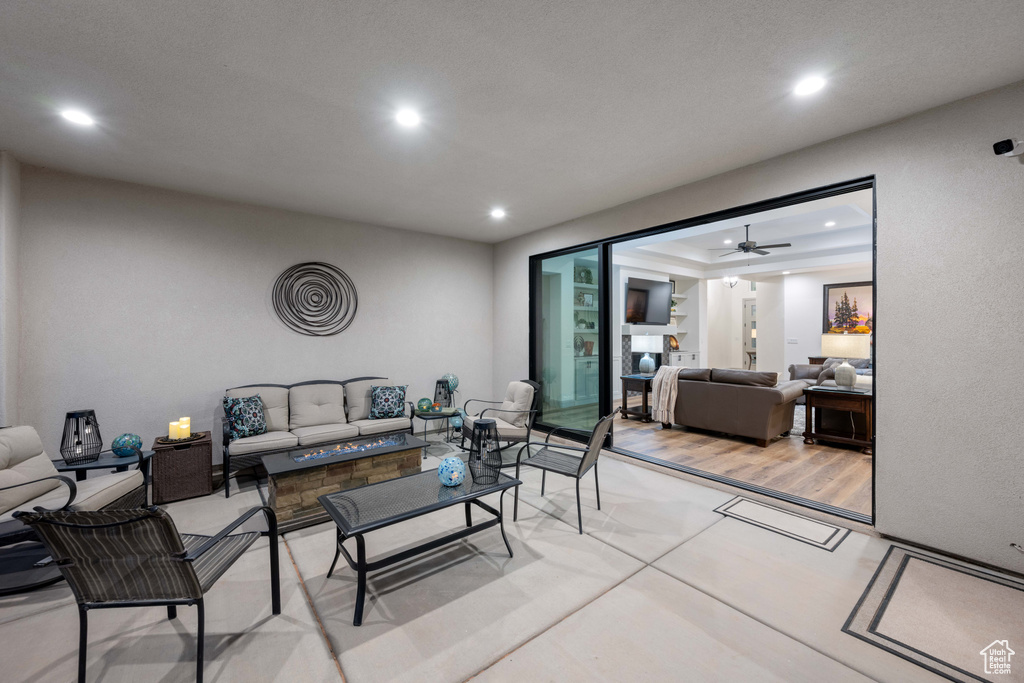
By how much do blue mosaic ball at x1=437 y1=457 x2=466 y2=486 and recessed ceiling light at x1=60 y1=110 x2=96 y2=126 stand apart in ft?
10.3

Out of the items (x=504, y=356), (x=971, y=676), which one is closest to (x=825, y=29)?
(x=971, y=676)

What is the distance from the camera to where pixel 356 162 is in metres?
3.32

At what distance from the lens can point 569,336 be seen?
17.3 feet

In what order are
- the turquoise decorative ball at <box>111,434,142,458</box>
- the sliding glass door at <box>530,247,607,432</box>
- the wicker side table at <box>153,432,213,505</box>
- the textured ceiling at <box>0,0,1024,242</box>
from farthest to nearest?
the sliding glass door at <box>530,247,607,432</box>, the wicker side table at <box>153,432,213,505</box>, the turquoise decorative ball at <box>111,434,142,458</box>, the textured ceiling at <box>0,0,1024,242</box>

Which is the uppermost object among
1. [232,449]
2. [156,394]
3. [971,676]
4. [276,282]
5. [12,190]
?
[12,190]

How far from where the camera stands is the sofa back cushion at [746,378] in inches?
187

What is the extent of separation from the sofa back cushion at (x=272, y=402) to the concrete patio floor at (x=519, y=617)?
5.40ft

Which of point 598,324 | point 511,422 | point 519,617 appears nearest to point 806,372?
point 598,324

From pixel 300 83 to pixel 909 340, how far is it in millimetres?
3949

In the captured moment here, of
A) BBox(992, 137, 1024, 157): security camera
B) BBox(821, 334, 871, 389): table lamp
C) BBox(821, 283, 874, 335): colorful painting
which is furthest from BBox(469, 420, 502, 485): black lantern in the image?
BBox(821, 283, 874, 335): colorful painting

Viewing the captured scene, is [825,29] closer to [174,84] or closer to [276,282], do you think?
[174,84]

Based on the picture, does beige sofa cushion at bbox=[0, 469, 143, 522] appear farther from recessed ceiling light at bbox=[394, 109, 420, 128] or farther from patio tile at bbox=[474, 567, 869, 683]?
recessed ceiling light at bbox=[394, 109, 420, 128]

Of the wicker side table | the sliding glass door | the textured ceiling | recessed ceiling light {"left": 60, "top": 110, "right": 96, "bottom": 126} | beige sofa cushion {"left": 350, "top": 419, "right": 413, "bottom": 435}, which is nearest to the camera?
the textured ceiling

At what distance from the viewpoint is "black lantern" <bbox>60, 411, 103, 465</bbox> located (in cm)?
316
